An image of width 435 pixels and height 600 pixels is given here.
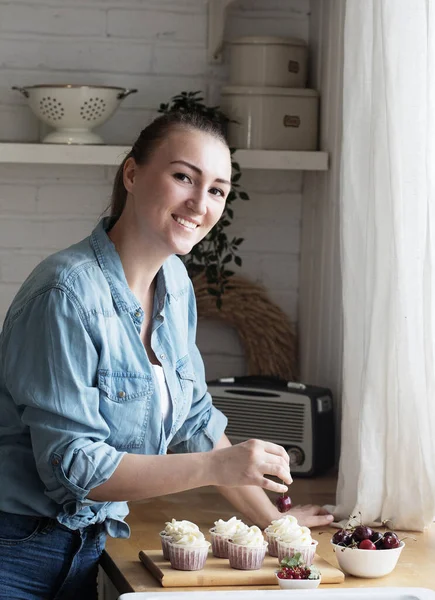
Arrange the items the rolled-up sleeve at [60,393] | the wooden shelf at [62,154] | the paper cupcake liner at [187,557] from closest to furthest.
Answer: the rolled-up sleeve at [60,393]
the paper cupcake liner at [187,557]
the wooden shelf at [62,154]

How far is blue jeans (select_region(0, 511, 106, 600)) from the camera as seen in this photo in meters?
1.62

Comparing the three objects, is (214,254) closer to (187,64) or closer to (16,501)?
(187,64)

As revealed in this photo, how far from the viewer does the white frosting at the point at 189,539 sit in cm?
162

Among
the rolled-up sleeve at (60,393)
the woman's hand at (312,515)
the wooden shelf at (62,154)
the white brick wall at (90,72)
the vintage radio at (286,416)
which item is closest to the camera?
the rolled-up sleeve at (60,393)

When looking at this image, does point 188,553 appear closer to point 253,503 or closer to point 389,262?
point 253,503

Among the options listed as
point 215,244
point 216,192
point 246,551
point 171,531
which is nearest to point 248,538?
point 246,551

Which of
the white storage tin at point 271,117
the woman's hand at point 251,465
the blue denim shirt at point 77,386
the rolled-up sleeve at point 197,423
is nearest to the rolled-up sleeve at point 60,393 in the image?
the blue denim shirt at point 77,386

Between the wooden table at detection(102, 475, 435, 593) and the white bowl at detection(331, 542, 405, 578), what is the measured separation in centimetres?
1

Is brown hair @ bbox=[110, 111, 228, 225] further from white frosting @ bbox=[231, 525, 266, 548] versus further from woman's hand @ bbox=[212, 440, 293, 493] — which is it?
white frosting @ bbox=[231, 525, 266, 548]

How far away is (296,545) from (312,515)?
383 mm

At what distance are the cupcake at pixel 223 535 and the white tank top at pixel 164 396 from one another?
0.62 ft

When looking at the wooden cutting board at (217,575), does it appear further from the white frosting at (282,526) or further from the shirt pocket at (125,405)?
the shirt pocket at (125,405)

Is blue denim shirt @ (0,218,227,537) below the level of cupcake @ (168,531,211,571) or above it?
above

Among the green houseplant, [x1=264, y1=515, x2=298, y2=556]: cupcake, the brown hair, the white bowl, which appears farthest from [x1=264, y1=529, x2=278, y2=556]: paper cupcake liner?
the green houseplant
